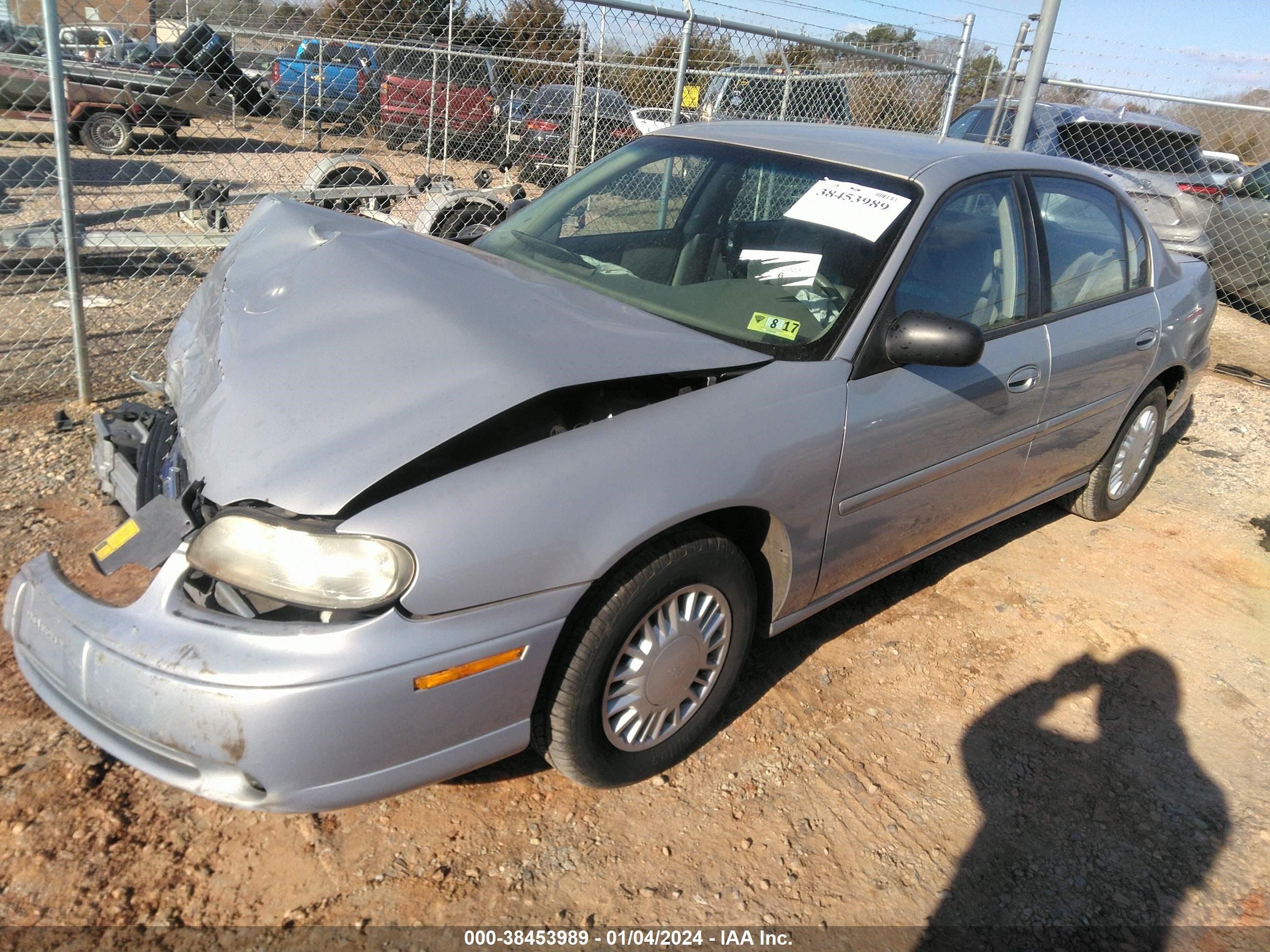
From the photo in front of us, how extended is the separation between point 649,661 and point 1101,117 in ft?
29.4

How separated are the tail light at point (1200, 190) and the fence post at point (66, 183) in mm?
9575

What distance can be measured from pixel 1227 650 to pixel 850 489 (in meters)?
2.11

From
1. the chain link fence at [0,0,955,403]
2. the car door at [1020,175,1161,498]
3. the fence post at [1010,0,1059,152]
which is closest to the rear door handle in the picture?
the car door at [1020,175,1161,498]

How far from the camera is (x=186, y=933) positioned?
2020 mm

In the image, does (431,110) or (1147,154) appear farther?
(431,110)

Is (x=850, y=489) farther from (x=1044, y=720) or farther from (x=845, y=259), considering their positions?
(x=1044, y=720)

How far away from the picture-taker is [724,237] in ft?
10.9

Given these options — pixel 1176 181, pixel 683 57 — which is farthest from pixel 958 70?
pixel 1176 181

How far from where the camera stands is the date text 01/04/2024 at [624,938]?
211 cm

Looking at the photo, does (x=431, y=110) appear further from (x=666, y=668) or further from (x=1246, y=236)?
(x=666, y=668)

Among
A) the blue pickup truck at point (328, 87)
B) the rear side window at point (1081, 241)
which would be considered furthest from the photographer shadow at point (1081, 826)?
the blue pickup truck at point (328, 87)

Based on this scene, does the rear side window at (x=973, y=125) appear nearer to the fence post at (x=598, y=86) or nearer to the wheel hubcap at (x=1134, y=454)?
the fence post at (x=598, y=86)

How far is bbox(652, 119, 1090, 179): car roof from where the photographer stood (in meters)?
3.16

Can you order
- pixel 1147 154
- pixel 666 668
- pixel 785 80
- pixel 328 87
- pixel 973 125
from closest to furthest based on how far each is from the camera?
1. pixel 666 668
2. pixel 785 80
3. pixel 1147 154
4. pixel 973 125
5. pixel 328 87
